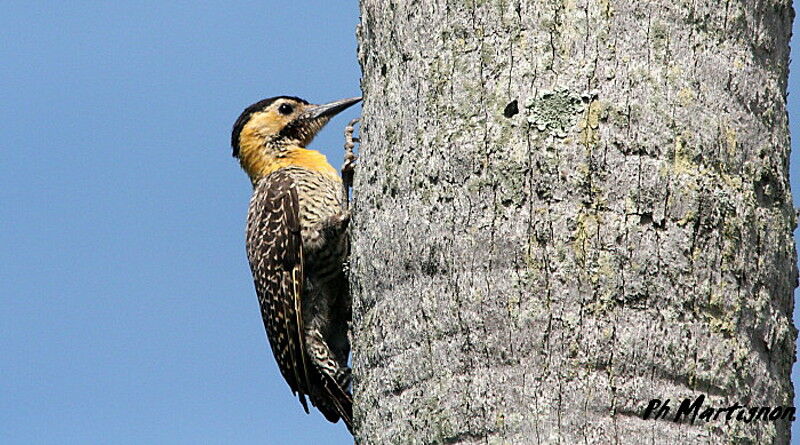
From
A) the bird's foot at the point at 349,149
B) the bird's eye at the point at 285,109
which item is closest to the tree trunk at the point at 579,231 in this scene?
the bird's foot at the point at 349,149

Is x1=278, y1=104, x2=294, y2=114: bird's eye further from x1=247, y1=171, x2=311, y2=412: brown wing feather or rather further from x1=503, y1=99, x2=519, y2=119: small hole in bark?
x1=503, y1=99, x2=519, y2=119: small hole in bark

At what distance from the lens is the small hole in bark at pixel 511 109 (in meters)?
3.50

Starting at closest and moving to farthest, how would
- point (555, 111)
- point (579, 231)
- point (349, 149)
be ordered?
point (579, 231) < point (555, 111) < point (349, 149)

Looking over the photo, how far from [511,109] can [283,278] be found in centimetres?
309

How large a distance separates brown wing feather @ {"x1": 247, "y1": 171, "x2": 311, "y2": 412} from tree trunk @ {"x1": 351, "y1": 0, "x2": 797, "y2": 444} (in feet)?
8.45

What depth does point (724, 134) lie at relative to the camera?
137 inches

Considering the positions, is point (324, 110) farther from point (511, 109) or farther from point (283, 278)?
point (511, 109)

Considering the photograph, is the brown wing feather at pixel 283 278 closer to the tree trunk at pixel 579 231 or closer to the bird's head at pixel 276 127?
the bird's head at pixel 276 127

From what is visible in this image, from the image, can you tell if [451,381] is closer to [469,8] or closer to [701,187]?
[701,187]

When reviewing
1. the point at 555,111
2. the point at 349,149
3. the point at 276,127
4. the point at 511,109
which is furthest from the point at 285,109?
the point at 555,111

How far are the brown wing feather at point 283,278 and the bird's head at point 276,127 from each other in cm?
86

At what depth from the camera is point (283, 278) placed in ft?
20.9

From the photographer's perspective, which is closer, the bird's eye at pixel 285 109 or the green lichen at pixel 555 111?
the green lichen at pixel 555 111

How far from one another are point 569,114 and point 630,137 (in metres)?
0.19
